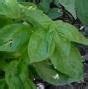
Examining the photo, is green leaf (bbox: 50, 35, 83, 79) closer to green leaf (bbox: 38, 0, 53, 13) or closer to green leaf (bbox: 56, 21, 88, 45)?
green leaf (bbox: 56, 21, 88, 45)

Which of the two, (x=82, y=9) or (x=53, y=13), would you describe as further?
(x=53, y=13)

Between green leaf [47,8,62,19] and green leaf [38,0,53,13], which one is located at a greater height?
green leaf [38,0,53,13]

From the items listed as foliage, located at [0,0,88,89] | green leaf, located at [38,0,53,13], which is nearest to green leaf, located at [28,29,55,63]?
foliage, located at [0,0,88,89]

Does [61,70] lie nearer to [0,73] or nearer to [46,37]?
[46,37]

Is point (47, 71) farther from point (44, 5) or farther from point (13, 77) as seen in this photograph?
point (44, 5)

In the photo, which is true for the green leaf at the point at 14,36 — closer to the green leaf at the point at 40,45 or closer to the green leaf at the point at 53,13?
the green leaf at the point at 40,45

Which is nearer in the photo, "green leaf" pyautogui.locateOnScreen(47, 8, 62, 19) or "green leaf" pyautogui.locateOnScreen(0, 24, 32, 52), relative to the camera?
"green leaf" pyautogui.locateOnScreen(0, 24, 32, 52)

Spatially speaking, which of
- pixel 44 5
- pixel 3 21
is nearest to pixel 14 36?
pixel 3 21
